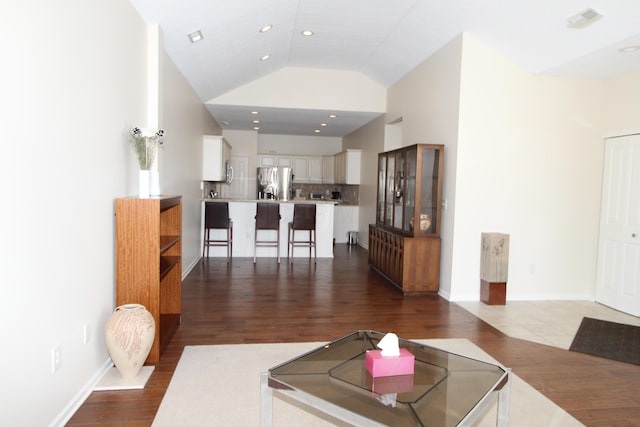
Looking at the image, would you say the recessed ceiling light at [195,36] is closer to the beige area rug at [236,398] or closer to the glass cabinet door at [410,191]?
the glass cabinet door at [410,191]

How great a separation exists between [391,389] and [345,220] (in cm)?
798

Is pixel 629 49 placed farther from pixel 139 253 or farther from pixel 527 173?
pixel 139 253

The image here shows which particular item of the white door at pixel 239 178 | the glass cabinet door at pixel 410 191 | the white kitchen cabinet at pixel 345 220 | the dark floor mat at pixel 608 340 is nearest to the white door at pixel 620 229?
the dark floor mat at pixel 608 340

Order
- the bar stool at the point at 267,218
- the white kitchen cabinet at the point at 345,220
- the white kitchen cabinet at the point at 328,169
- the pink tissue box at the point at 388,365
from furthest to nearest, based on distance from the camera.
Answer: the white kitchen cabinet at the point at 328,169 → the white kitchen cabinet at the point at 345,220 → the bar stool at the point at 267,218 → the pink tissue box at the point at 388,365

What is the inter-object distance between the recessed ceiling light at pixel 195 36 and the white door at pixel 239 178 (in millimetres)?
6475

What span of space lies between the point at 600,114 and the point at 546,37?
4.73 feet

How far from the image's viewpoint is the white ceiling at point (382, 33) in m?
3.91

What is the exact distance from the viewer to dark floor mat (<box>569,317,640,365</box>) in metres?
3.57

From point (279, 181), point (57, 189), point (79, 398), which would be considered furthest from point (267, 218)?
point (57, 189)

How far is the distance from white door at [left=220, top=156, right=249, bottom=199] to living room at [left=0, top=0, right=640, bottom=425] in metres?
3.68

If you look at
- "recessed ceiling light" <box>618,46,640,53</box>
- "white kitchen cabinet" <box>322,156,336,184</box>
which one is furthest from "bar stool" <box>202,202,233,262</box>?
"recessed ceiling light" <box>618,46,640,53</box>

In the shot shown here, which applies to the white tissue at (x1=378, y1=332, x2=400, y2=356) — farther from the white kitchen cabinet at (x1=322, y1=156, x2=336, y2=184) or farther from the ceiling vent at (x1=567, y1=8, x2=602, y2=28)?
the white kitchen cabinet at (x1=322, y1=156, x2=336, y2=184)

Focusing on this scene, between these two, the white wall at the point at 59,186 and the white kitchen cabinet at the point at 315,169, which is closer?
the white wall at the point at 59,186

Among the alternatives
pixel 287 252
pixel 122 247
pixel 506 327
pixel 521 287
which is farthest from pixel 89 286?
pixel 287 252
